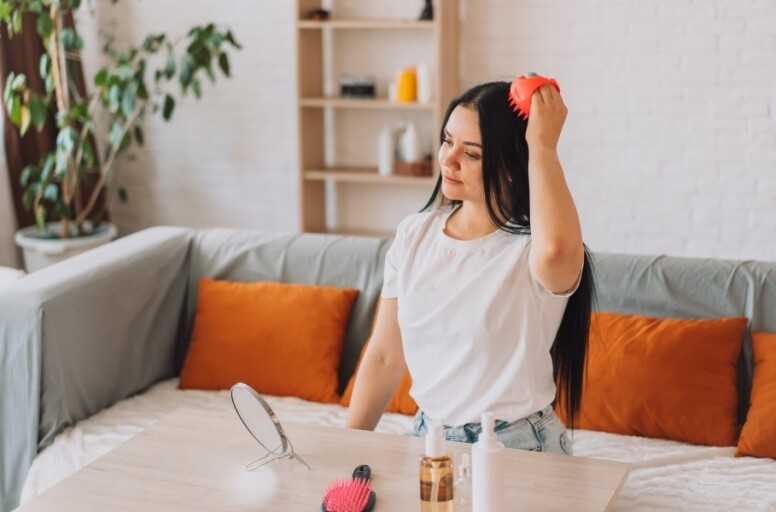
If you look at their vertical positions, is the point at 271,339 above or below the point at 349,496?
below

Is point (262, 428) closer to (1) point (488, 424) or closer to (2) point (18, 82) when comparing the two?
(1) point (488, 424)

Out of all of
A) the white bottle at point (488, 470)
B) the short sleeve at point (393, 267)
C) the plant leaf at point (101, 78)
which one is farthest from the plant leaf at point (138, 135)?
the white bottle at point (488, 470)

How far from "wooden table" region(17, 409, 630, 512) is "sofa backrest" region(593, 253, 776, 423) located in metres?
1.11

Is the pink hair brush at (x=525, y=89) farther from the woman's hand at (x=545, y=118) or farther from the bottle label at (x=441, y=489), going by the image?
the bottle label at (x=441, y=489)

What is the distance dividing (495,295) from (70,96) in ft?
11.7

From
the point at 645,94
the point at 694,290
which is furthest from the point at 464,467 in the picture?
the point at 645,94

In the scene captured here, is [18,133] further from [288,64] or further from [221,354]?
[221,354]

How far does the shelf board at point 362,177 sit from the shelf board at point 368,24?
0.62 m

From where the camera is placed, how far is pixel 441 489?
5.04ft

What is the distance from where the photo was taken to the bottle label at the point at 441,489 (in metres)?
1.53

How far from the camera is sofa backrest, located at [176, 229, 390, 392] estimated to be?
10.2ft

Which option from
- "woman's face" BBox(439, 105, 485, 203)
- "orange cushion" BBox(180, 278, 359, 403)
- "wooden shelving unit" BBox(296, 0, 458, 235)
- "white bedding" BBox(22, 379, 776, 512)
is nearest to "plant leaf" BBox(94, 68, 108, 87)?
"wooden shelving unit" BBox(296, 0, 458, 235)

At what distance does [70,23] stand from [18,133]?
1.88ft

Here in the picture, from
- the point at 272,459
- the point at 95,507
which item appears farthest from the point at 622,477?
the point at 95,507
